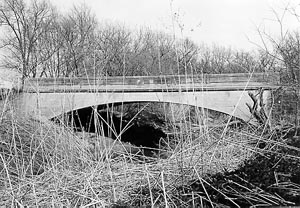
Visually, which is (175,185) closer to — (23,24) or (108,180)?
(108,180)

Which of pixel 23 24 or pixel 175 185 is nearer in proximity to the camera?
pixel 175 185

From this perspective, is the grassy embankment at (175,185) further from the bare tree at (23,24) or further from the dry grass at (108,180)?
the bare tree at (23,24)

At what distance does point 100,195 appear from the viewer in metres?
1.26

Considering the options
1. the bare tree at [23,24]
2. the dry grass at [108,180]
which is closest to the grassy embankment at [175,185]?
the dry grass at [108,180]

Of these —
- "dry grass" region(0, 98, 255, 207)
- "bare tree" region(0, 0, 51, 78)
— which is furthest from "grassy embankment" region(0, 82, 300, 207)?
"bare tree" region(0, 0, 51, 78)

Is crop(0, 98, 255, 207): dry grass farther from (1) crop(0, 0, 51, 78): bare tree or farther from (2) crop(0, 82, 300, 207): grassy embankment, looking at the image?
(1) crop(0, 0, 51, 78): bare tree

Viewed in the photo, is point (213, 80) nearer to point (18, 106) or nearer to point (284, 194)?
point (18, 106)

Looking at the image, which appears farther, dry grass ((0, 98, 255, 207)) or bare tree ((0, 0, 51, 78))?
bare tree ((0, 0, 51, 78))

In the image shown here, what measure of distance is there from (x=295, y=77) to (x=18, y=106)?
3708 mm

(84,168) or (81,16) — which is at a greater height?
(81,16)

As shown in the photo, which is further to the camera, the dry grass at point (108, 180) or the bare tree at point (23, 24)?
the bare tree at point (23, 24)

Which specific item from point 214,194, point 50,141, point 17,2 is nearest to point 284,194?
point 214,194

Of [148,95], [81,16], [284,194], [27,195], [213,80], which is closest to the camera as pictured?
[284,194]

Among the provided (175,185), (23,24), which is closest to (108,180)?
(175,185)
